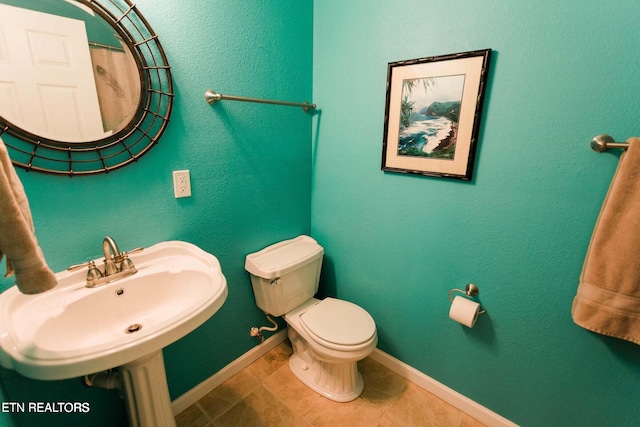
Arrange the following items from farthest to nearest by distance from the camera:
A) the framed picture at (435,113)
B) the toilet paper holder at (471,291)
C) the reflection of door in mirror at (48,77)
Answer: the toilet paper holder at (471,291), the framed picture at (435,113), the reflection of door in mirror at (48,77)

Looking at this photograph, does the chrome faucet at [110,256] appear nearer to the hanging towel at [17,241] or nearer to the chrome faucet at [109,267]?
the chrome faucet at [109,267]

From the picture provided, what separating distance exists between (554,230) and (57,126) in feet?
5.67

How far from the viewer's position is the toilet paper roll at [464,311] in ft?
3.87

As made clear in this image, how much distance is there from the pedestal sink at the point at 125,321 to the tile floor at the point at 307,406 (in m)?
0.46

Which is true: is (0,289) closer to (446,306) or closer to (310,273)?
(310,273)

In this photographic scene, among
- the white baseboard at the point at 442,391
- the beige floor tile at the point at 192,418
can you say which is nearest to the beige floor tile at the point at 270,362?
the beige floor tile at the point at 192,418

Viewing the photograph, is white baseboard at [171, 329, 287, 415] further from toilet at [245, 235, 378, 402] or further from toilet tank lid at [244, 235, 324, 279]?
toilet tank lid at [244, 235, 324, 279]

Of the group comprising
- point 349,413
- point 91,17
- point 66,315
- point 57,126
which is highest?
point 91,17

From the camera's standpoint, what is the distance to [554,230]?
102 cm

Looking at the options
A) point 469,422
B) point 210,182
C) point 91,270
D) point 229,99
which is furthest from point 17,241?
point 469,422

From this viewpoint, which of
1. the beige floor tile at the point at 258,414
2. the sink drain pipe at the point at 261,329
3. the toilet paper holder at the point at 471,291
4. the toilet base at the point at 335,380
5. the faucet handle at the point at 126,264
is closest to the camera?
the faucet handle at the point at 126,264

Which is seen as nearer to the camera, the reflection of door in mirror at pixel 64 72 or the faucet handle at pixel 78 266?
the reflection of door in mirror at pixel 64 72

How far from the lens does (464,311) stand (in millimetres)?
1194

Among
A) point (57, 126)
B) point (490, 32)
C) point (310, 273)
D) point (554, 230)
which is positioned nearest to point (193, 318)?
point (57, 126)
